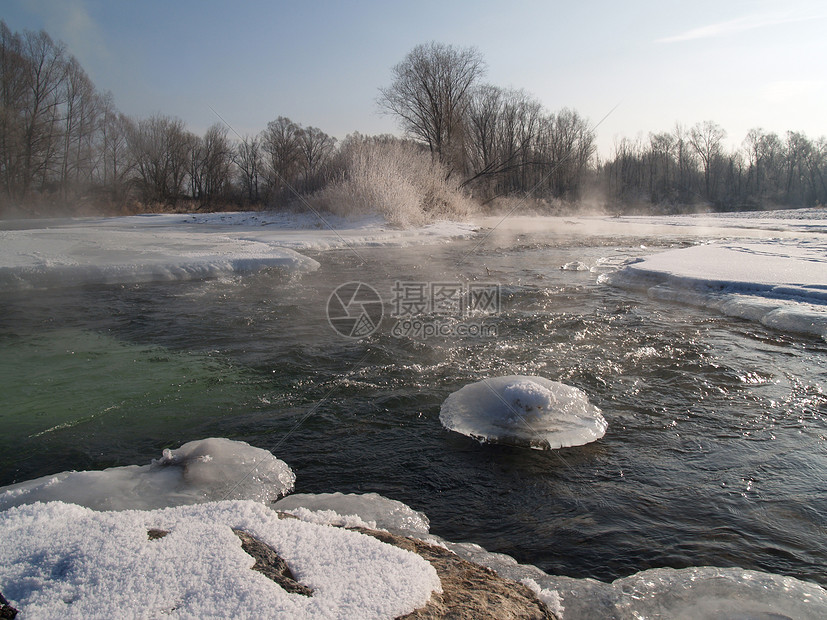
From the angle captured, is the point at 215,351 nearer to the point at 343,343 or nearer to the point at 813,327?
the point at 343,343

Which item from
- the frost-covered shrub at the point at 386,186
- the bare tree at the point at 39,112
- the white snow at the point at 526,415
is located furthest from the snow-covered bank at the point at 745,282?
the bare tree at the point at 39,112

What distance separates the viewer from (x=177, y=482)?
91.3 inches

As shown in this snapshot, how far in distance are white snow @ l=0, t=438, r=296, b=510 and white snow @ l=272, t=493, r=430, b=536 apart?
211 mm

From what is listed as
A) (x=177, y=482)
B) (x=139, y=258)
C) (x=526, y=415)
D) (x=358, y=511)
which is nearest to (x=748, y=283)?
(x=526, y=415)

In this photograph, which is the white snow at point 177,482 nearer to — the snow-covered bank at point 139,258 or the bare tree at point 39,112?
the snow-covered bank at point 139,258

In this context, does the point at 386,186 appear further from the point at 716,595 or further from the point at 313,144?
the point at 313,144

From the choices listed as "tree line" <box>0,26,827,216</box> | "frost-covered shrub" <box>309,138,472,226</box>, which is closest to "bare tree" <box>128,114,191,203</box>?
"tree line" <box>0,26,827,216</box>

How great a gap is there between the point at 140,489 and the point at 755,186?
223ft

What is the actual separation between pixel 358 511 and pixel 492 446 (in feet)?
3.33

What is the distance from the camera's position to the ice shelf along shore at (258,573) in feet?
3.79

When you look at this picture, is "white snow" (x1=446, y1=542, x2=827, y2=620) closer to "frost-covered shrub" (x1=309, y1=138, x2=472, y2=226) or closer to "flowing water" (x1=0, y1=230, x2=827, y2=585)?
"flowing water" (x1=0, y1=230, x2=827, y2=585)

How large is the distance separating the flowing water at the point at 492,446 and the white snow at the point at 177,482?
0.59 ft

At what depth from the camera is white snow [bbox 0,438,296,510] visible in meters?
2.12

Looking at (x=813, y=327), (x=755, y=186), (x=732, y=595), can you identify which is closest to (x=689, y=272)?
(x=813, y=327)
